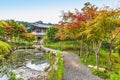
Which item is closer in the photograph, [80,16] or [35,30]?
[80,16]

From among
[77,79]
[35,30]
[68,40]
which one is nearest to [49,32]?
[68,40]

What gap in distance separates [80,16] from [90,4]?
123 inches

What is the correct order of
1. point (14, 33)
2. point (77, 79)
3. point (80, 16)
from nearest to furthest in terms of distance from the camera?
point (77, 79), point (80, 16), point (14, 33)

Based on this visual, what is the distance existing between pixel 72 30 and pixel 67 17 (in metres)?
2.40

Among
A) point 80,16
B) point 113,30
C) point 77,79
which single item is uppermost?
point 80,16

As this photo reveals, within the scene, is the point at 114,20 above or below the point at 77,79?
above

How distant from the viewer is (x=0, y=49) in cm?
3591

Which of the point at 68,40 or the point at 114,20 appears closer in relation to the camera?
the point at 114,20

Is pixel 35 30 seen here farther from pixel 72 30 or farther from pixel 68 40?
pixel 72 30

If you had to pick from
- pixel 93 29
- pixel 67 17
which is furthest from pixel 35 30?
pixel 93 29

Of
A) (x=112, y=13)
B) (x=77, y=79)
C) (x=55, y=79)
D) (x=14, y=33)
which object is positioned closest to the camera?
(x=55, y=79)

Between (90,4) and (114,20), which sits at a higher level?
(90,4)

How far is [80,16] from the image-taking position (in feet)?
109

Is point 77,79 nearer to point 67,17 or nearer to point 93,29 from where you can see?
point 93,29
